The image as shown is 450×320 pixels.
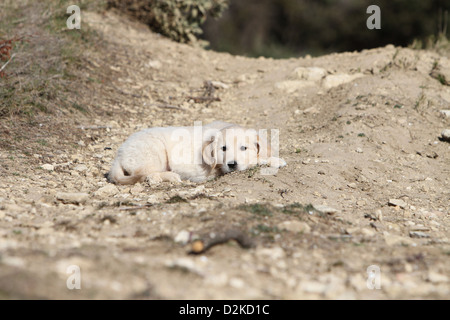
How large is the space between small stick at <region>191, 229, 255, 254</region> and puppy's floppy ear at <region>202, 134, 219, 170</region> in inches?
74.0

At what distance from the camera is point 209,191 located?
4.66 metres

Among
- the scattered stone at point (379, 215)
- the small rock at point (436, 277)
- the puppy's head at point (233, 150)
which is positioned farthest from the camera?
the puppy's head at point (233, 150)

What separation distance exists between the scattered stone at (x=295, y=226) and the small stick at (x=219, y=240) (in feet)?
1.19

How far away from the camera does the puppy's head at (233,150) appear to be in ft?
17.0

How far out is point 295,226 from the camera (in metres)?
3.62

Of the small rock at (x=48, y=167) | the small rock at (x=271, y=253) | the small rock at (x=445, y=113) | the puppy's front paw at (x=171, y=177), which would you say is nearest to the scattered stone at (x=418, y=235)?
the small rock at (x=271, y=253)

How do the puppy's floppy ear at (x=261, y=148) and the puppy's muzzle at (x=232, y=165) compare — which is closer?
the puppy's muzzle at (x=232, y=165)

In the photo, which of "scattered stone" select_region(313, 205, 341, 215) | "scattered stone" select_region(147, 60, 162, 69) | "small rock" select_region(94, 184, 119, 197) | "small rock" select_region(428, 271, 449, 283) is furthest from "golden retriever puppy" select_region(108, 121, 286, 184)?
"scattered stone" select_region(147, 60, 162, 69)

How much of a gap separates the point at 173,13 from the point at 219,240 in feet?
26.0

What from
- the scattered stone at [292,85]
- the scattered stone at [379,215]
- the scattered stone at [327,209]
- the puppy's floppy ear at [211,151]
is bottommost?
the scattered stone at [379,215]

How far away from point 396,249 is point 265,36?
17.7 meters

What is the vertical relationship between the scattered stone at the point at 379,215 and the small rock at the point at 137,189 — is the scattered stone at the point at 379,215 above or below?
below

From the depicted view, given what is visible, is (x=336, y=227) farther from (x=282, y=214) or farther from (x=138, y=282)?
(x=138, y=282)

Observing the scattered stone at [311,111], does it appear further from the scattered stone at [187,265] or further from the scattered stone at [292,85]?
the scattered stone at [187,265]
